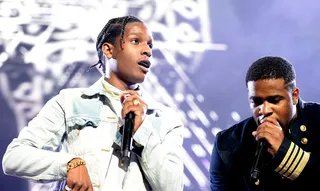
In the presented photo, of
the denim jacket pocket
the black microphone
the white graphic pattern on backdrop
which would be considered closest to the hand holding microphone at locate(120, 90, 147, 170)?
the black microphone

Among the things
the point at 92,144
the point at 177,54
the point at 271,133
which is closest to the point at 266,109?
the point at 271,133

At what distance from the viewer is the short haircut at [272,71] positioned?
2.35 meters

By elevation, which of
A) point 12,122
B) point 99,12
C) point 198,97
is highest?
point 99,12

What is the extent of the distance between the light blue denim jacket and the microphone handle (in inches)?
13.7

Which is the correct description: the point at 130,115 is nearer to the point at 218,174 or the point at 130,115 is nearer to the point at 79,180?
the point at 79,180

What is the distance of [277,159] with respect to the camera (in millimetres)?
2168

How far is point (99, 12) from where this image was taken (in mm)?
3900

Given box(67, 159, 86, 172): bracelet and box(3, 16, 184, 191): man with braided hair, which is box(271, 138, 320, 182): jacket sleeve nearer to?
box(3, 16, 184, 191): man with braided hair

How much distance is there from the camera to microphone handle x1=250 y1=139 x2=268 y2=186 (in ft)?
6.32

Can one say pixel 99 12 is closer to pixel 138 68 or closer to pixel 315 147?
pixel 138 68

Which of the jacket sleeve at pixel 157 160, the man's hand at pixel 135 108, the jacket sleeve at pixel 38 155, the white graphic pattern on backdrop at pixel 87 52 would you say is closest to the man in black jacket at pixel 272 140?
the jacket sleeve at pixel 157 160

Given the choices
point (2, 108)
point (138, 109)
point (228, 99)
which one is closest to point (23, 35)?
point (2, 108)

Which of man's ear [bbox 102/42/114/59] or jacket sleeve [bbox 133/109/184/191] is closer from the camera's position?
jacket sleeve [bbox 133/109/184/191]

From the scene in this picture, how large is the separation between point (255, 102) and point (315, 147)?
36 centimetres
